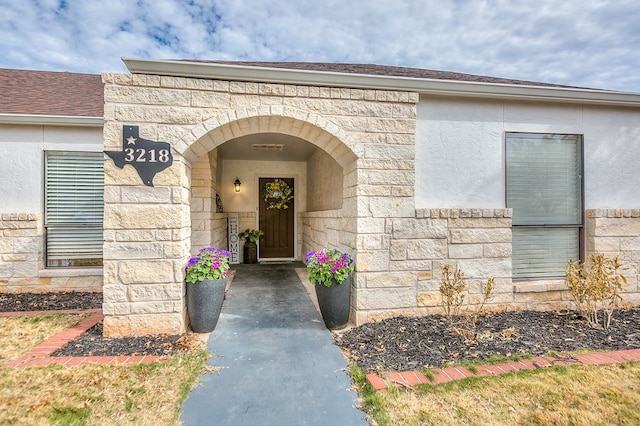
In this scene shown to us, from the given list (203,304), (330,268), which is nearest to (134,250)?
(203,304)

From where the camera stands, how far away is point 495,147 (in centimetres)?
347

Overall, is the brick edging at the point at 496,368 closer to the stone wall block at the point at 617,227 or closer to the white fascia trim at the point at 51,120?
the stone wall block at the point at 617,227

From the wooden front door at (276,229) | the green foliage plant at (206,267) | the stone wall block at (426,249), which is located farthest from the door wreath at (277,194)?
the stone wall block at (426,249)

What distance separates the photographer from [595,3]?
4.43 metres

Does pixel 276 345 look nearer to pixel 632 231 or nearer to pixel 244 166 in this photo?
pixel 632 231

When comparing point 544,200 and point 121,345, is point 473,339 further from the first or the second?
point 121,345

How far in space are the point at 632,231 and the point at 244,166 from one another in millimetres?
7219

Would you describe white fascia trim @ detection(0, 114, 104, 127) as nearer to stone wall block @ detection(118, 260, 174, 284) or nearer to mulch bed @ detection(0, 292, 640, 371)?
stone wall block @ detection(118, 260, 174, 284)

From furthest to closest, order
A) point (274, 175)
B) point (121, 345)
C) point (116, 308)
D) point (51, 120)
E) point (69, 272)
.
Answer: point (274, 175), point (69, 272), point (51, 120), point (116, 308), point (121, 345)

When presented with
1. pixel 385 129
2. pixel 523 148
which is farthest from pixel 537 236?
pixel 385 129

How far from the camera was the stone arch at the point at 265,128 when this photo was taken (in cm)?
290

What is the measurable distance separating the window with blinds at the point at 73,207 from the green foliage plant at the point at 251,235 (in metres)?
3.19

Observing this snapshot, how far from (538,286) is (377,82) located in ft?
10.1

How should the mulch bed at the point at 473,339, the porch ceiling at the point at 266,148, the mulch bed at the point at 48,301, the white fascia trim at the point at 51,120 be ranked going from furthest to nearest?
the porch ceiling at the point at 266,148 < the white fascia trim at the point at 51,120 < the mulch bed at the point at 48,301 < the mulch bed at the point at 473,339
